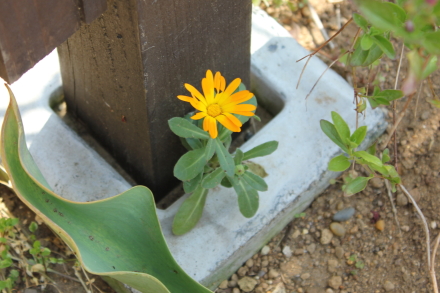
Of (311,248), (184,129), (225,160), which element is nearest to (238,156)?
(225,160)

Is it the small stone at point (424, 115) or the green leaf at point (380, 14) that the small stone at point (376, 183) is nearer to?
the small stone at point (424, 115)

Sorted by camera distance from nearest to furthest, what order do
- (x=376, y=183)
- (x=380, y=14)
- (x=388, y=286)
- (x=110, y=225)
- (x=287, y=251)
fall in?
1. (x=380, y=14)
2. (x=110, y=225)
3. (x=388, y=286)
4. (x=287, y=251)
5. (x=376, y=183)

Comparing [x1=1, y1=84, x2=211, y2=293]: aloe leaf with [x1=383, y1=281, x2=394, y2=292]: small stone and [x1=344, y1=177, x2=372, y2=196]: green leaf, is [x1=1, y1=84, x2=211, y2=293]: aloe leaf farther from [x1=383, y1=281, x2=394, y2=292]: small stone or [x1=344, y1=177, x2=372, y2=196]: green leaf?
[x1=383, y1=281, x2=394, y2=292]: small stone

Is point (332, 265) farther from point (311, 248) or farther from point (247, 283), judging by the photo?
point (247, 283)

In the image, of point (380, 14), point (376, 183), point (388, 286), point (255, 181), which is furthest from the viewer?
point (376, 183)

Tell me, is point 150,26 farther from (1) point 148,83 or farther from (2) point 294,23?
(2) point 294,23

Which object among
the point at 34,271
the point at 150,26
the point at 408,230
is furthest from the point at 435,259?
the point at 34,271
